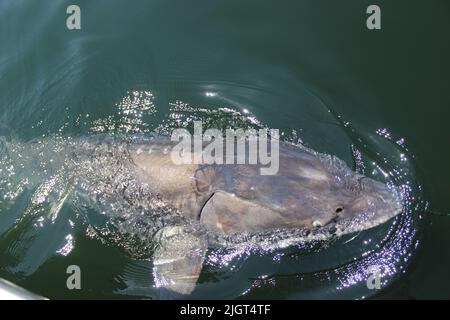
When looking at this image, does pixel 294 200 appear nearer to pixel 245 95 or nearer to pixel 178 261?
pixel 178 261

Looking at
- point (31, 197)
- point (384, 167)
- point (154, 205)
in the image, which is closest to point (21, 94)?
point (31, 197)

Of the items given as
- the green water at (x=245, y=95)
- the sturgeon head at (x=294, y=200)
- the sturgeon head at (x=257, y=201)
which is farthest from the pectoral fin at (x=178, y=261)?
the sturgeon head at (x=294, y=200)

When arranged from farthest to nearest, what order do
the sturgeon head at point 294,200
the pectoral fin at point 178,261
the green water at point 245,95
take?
the green water at point 245,95, the pectoral fin at point 178,261, the sturgeon head at point 294,200

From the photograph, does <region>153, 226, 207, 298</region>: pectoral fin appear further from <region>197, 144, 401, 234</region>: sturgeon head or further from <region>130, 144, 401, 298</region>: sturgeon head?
<region>197, 144, 401, 234</region>: sturgeon head

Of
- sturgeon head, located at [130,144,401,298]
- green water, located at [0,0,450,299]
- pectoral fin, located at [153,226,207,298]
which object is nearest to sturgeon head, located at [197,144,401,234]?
sturgeon head, located at [130,144,401,298]

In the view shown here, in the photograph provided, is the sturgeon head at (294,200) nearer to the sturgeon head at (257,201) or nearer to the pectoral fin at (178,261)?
the sturgeon head at (257,201)

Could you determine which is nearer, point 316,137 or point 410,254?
point 410,254
